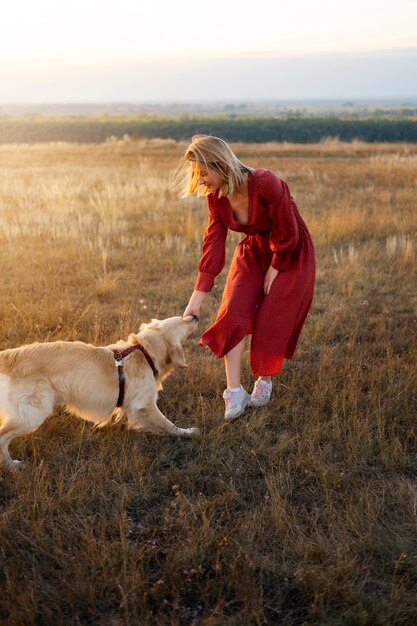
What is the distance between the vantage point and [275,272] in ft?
14.8

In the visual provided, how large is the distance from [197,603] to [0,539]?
1114mm

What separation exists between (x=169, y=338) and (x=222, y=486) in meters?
1.10

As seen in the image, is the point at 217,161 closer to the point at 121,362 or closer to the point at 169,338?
the point at 169,338

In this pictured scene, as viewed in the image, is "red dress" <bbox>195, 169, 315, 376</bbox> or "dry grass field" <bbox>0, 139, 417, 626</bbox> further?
"red dress" <bbox>195, 169, 315, 376</bbox>

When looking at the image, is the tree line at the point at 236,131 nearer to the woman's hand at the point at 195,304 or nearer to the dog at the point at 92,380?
the woman's hand at the point at 195,304

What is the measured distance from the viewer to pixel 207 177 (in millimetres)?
4117

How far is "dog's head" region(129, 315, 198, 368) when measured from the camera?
420cm

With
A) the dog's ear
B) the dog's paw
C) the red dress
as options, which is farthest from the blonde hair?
the dog's paw

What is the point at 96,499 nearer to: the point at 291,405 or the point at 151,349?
the point at 151,349

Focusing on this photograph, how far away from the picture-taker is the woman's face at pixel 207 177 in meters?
4.07

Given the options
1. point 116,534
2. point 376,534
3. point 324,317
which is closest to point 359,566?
point 376,534

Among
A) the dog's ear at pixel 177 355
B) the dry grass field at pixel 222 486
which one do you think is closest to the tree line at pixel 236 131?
the dry grass field at pixel 222 486

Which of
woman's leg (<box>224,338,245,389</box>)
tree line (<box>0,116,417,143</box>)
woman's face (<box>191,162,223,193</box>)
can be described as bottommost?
woman's leg (<box>224,338,245,389</box>)

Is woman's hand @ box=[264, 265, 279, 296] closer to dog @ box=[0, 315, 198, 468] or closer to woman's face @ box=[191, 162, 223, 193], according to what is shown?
dog @ box=[0, 315, 198, 468]
